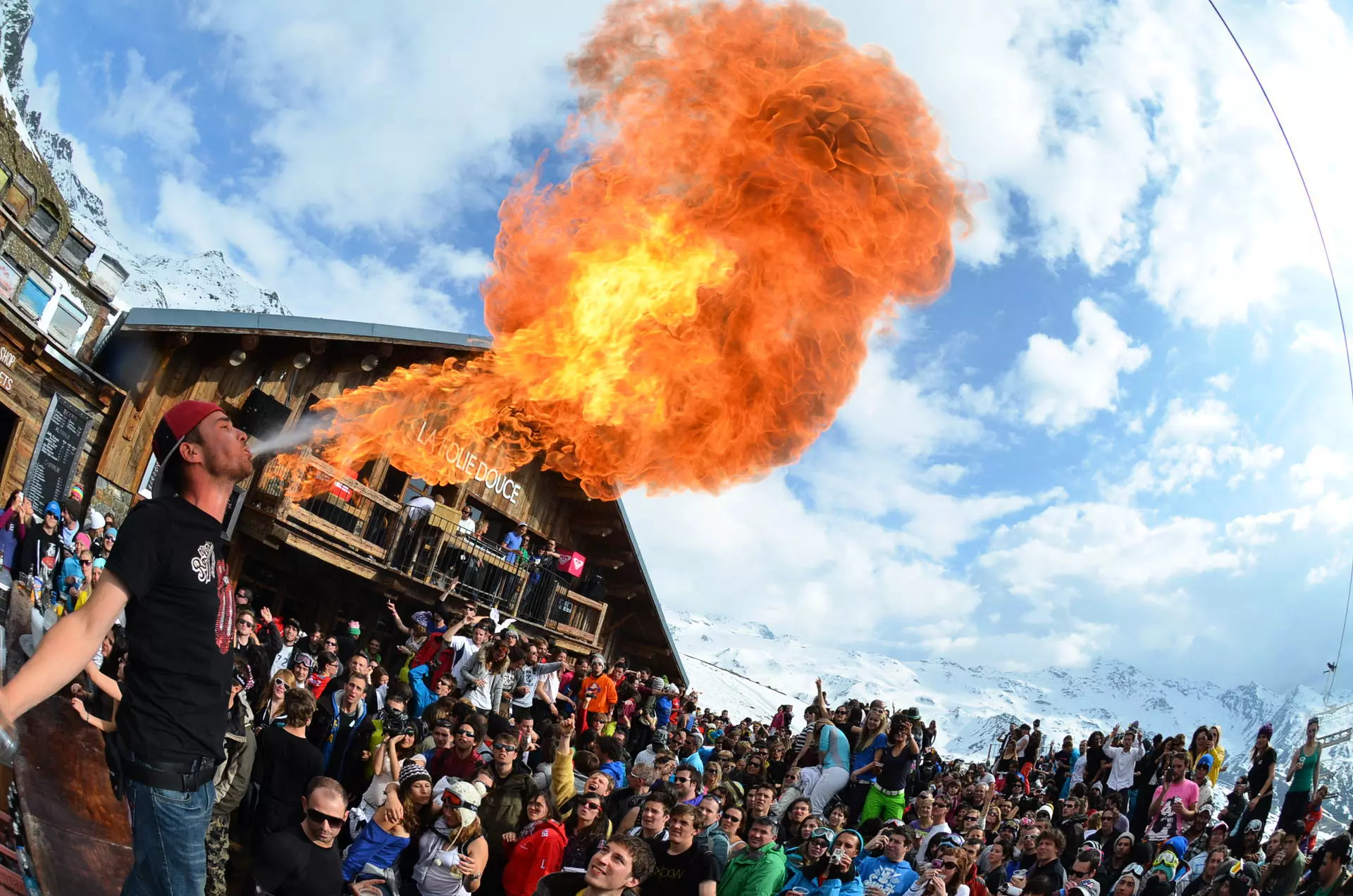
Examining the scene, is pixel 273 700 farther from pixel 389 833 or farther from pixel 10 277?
pixel 10 277

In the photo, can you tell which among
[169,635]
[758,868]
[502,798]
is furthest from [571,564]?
[169,635]

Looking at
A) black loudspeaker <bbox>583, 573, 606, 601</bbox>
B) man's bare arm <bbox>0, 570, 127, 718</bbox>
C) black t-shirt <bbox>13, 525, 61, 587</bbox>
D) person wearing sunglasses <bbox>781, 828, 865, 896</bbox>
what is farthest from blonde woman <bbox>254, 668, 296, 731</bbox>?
black loudspeaker <bbox>583, 573, 606, 601</bbox>

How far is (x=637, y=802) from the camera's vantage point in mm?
8281

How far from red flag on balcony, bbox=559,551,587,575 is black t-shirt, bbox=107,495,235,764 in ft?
58.6

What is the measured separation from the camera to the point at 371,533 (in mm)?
17312

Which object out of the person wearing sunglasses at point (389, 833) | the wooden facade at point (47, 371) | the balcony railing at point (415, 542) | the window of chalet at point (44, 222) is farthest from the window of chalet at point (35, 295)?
the person wearing sunglasses at point (389, 833)

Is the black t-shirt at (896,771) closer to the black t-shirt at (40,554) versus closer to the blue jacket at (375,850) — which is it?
the blue jacket at (375,850)

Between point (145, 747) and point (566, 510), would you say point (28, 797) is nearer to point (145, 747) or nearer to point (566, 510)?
point (145, 747)

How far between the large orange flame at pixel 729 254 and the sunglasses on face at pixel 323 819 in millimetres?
6371

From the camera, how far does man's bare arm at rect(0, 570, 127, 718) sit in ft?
8.40

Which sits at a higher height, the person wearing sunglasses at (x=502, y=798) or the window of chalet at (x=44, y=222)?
the window of chalet at (x=44, y=222)

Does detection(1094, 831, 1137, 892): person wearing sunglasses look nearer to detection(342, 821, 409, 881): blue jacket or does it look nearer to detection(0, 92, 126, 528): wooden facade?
detection(342, 821, 409, 881): blue jacket

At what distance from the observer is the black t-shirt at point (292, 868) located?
554cm

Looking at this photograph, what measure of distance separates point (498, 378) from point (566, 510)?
32.8 feet
